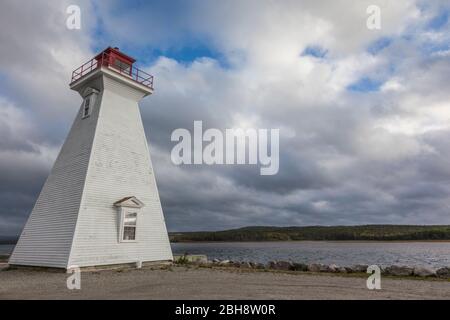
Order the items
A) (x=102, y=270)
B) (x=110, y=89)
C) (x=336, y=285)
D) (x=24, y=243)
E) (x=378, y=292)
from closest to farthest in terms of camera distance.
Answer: (x=378, y=292) → (x=336, y=285) → (x=102, y=270) → (x=24, y=243) → (x=110, y=89)

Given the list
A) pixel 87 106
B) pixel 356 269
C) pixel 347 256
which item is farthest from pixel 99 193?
pixel 347 256

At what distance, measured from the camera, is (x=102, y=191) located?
1636cm

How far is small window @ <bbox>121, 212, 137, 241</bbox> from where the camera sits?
16750 mm

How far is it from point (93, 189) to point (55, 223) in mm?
2393

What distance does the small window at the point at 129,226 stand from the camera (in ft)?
55.0

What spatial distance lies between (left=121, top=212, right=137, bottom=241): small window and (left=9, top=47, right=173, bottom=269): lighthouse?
2.0 inches

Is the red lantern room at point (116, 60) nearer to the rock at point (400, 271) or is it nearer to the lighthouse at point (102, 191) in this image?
the lighthouse at point (102, 191)

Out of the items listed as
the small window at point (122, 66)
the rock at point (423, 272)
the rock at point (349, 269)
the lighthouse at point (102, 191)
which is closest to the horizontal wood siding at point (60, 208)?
the lighthouse at point (102, 191)

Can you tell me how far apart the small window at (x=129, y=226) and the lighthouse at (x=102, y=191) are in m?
0.05

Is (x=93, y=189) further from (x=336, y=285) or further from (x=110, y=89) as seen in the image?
(x=336, y=285)

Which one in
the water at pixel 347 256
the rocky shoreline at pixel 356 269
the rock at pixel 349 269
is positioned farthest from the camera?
the water at pixel 347 256

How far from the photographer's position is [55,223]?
628 inches
